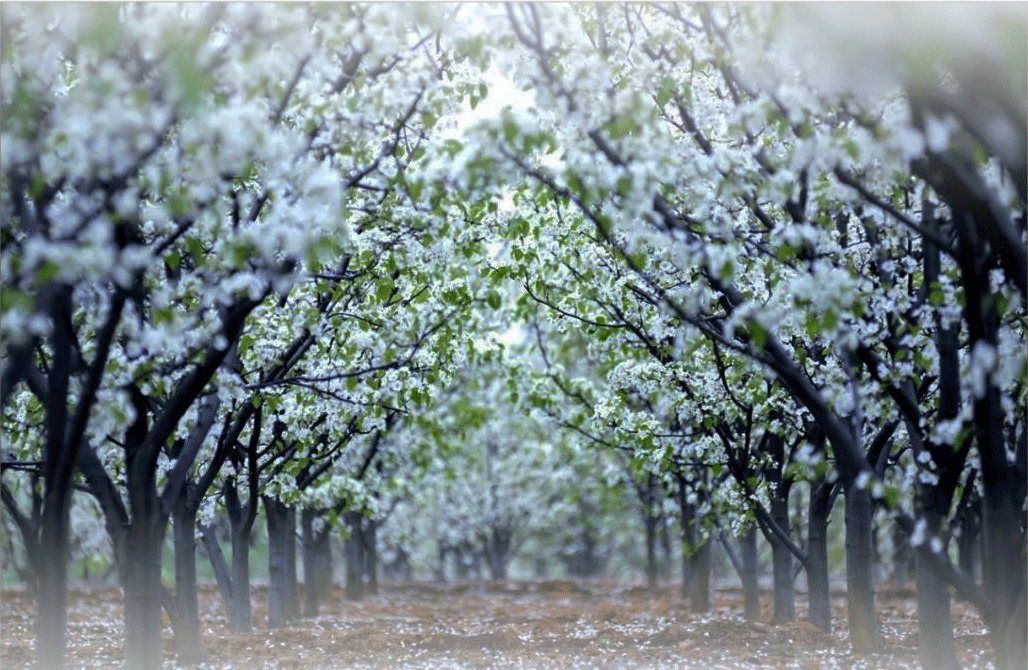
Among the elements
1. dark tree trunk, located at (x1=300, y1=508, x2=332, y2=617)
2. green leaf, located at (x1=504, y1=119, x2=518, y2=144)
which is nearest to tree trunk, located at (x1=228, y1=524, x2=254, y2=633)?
dark tree trunk, located at (x1=300, y1=508, x2=332, y2=617)

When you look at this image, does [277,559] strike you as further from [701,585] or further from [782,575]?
[701,585]

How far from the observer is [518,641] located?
1847cm

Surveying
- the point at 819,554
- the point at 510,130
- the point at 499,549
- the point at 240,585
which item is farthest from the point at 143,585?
the point at 499,549

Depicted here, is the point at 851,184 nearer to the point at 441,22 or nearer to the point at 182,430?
the point at 441,22

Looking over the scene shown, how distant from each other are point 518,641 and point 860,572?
6.34 metres

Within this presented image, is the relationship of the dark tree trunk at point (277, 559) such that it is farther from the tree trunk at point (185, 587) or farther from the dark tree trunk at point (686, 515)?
the dark tree trunk at point (686, 515)

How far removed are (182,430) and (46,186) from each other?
580 cm

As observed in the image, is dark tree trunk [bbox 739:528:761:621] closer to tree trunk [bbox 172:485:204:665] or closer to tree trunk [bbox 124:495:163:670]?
tree trunk [bbox 172:485:204:665]

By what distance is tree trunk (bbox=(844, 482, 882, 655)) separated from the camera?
47.1ft

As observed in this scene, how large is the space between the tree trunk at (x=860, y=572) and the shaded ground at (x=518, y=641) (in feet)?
1.20

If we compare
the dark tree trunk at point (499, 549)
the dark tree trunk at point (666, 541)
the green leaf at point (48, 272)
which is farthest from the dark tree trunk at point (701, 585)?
the dark tree trunk at point (499, 549)

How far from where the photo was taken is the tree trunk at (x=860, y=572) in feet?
47.1

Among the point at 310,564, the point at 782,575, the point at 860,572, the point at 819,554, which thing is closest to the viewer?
the point at 860,572

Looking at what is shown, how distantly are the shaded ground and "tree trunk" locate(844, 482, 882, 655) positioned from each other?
36 centimetres
